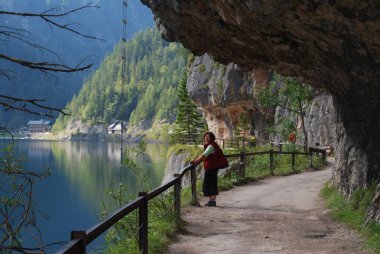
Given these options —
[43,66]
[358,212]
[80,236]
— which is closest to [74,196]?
[358,212]

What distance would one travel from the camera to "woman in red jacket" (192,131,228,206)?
41.9 ft

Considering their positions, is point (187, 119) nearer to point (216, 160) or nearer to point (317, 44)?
point (216, 160)

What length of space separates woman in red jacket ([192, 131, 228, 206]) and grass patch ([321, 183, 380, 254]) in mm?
3012

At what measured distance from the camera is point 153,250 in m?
8.18

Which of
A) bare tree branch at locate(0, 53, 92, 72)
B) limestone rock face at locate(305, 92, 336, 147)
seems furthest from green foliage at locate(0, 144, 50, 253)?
limestone rock face at locate(305, 92, 336, 147)

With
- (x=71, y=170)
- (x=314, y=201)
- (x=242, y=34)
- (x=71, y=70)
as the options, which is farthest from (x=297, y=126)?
(x=71, y=170)

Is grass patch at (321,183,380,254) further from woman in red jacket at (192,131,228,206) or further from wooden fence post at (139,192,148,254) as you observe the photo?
wooden fence post at (139,192,148,254)

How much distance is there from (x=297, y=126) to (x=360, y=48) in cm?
3174

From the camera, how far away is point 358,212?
35.9 feet

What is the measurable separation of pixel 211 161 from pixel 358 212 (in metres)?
3.83

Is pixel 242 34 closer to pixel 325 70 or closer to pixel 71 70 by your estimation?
pixel 325 70

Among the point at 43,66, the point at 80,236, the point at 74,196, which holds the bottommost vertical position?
the point at 74,196

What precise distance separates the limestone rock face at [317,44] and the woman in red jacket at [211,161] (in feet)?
9.14

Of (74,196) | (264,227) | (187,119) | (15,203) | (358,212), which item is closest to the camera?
(15,203)
